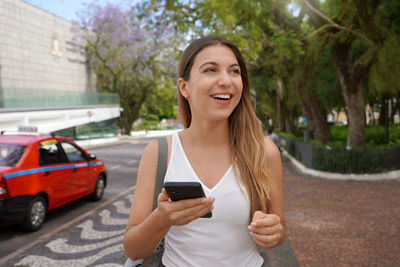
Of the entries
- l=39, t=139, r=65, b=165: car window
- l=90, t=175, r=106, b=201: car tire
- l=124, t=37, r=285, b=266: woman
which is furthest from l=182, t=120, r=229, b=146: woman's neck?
l=90, t=175, r=106, b=201: car tire

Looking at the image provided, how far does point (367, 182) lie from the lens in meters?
11.1

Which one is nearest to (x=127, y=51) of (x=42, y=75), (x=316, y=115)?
(x=42, y=75)

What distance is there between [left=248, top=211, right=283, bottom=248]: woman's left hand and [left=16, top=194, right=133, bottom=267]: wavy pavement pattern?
148 inches

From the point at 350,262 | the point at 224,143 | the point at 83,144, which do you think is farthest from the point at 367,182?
the point at 83,144

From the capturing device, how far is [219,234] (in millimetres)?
1708

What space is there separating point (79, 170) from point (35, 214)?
1710 mm

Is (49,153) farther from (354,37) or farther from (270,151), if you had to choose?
(354,37)

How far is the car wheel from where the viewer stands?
624 centimetres

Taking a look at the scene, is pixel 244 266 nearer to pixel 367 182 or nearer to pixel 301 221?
pixel 301 221

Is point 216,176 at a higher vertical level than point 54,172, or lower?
higher

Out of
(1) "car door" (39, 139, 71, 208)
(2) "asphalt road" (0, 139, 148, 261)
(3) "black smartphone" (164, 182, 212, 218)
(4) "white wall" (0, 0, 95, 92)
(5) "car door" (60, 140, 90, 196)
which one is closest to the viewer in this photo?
(3) "black smartphone" (164, 182, 212, 218)

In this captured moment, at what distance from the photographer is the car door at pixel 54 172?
6.75 m

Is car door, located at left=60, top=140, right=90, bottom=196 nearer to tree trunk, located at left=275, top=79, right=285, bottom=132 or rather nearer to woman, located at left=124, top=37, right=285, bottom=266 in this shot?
woman, located at left=124, top=37, right=285, bottom=266

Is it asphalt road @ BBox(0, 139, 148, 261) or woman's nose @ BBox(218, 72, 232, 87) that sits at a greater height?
woman's nose @ BBox(218, 72, 232, 87)
